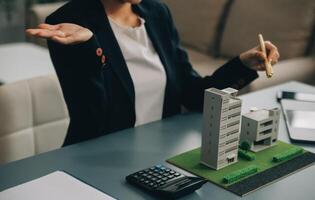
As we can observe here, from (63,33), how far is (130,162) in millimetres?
304

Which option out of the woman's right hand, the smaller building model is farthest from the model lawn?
the woman's right hand

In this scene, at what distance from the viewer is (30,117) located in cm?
176

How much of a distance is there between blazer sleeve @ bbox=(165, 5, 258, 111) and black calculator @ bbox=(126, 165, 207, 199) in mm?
463

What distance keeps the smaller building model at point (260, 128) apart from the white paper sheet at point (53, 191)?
366mm

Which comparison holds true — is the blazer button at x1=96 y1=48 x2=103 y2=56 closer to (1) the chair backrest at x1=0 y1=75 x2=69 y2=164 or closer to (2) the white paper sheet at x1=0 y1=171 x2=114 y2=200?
(2) the white paper sheet at x1=0 y1=171 x2=114 y2=200

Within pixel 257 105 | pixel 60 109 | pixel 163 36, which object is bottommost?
pixel 60 109

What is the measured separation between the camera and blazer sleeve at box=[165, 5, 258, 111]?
1.46m

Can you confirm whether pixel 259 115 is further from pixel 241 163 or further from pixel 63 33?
pixel 63 33

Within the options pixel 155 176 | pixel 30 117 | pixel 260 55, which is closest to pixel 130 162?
pixel 155 176

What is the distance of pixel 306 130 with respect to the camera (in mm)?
1345

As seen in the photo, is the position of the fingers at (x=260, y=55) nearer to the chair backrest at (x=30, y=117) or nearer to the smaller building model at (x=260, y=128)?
the smaller building model at (x=260, y=128)

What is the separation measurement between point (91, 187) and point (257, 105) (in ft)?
2.06

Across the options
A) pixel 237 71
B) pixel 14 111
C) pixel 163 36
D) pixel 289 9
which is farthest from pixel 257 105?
pixel 289 9

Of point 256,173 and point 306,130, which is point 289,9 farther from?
point 256,173
